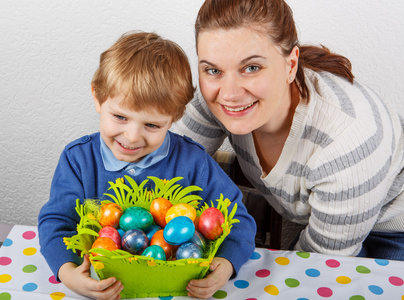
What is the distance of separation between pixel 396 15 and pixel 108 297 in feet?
4.38

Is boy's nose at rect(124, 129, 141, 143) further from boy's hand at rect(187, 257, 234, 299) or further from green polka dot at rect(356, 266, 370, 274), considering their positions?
green polka dot at rect(356, 266, 370, 274)

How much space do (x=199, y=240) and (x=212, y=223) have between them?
0.04 meters

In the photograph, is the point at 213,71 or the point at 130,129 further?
the point at 213,71

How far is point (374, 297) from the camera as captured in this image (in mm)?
936

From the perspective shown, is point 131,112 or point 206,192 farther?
point 206,192

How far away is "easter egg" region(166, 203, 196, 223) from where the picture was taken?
92 cm

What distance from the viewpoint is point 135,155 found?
1.03m

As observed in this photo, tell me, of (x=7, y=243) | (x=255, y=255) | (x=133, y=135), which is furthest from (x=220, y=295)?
(x=7, y=243)

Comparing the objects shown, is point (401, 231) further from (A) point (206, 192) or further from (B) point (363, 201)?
(A) point (206, 192)

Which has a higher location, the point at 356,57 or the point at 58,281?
the point at 356,57

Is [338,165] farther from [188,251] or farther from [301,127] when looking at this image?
[188,251]

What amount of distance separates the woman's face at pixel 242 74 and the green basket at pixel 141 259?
254 mm

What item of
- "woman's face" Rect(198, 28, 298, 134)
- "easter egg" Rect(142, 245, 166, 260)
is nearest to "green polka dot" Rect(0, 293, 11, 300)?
"easter egg" Rect(142, 245, 166, 260)

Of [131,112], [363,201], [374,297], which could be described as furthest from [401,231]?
[131,112]
